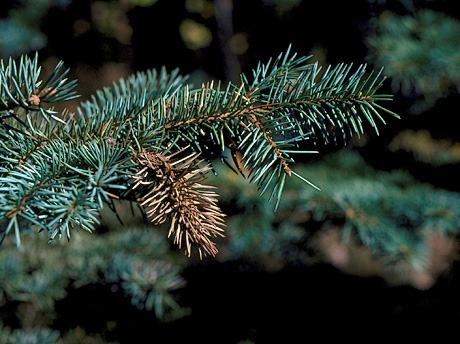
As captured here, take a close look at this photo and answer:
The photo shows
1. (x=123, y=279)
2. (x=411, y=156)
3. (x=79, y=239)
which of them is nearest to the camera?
(x=123, y=279)

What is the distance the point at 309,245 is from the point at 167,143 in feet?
2.76

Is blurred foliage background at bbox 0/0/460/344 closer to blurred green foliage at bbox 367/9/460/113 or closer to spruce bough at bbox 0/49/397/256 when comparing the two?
blurred green foliage at bbox 367/9/460/113

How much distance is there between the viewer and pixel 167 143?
0.41 m

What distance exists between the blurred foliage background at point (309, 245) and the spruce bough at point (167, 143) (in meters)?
0.41

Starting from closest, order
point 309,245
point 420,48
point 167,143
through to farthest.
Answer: point 167,143 → point 420,48 → point 309,245

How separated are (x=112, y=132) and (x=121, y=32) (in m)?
2.59

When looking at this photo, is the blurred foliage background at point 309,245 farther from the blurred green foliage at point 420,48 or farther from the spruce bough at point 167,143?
the spruce bough at point 167,143

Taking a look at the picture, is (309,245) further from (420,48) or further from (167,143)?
(167,143)

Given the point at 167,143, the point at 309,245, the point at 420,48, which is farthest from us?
the point at 309,245

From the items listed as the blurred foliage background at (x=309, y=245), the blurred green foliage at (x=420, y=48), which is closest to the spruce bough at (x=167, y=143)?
the blurred foliage background at (x=309, y=245)

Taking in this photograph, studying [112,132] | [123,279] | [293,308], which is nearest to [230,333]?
[293,308]

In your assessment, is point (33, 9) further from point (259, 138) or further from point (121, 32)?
point (259, 138)

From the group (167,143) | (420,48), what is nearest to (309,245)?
(420,48)

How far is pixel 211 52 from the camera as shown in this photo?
8.61ft
